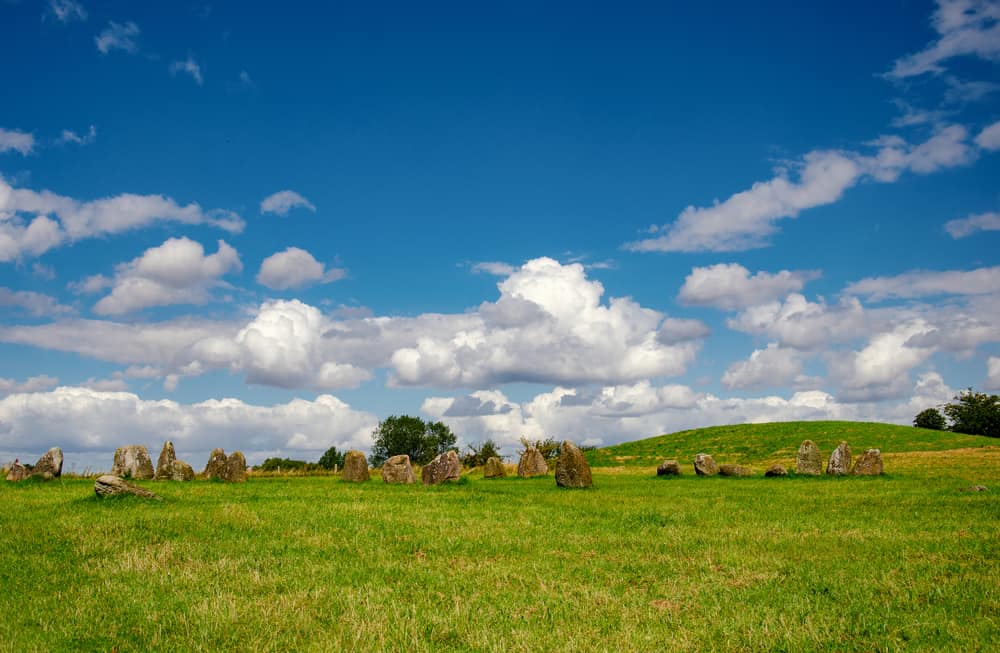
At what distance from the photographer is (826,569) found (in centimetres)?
1111

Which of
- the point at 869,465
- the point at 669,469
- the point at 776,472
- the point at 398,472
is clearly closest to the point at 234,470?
the point at 398,472

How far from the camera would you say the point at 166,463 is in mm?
36500

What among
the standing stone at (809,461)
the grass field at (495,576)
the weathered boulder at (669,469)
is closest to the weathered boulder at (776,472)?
the standing stone at (809,461)

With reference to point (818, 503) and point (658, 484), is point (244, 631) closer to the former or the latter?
point (818, 503)

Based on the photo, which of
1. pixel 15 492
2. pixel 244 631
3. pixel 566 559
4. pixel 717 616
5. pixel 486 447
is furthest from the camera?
pixel 486 447

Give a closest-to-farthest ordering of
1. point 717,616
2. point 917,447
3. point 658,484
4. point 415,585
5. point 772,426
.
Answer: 1. point 717,616
2. point 415,585
3. point 658,484
4. point 917,447
5. point 772,426

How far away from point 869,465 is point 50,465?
140 ft

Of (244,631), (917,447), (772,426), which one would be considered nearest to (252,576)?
(244,631)

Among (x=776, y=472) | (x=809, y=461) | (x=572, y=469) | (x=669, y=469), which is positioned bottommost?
(x=776, y=472)

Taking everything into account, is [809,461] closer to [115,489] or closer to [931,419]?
[115,489]

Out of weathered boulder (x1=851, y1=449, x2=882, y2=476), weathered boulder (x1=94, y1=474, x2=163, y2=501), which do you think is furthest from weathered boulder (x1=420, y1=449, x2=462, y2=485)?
weathered boulder (x1=851, y1=449, x2=882, y2=476)

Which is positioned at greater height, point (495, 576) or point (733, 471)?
Answer: point (495, 576)

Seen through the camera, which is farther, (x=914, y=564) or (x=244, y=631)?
(x=914, y=564)

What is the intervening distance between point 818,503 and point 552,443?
3177cm
